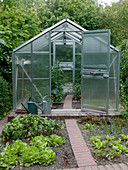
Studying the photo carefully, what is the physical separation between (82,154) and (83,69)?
10.3 ft

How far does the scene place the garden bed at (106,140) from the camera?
360cm

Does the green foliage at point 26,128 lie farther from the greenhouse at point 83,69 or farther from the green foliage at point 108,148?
the greenhouse at point 83,69

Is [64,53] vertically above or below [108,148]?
above

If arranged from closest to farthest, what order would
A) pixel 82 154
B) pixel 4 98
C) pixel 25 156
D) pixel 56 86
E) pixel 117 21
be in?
pixel 25 156, pixel 82 154, pixel 4 98, pixel 56 86, pixel 117 21

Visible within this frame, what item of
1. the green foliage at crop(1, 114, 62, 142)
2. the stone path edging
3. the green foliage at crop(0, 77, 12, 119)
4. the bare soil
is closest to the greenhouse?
the green foliage at crop(0, 77, 12, 119)

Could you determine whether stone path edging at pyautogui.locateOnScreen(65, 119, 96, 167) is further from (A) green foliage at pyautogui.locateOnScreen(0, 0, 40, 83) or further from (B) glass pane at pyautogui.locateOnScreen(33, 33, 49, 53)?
(A) green foliage at pyautogui.locateOnScreen(0, 0, 40, 83)

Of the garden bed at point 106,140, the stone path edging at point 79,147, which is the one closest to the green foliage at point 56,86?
the garden bed at point 106,140

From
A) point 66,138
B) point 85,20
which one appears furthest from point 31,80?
point 85,20

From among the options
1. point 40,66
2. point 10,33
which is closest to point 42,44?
point 40,66

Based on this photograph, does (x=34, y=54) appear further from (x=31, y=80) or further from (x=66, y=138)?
(x=66, y=138)

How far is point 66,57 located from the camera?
33.2ft

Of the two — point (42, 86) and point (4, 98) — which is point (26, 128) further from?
point (4, 98)

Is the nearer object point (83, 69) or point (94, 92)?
point (94, 92)

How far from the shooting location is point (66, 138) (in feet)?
14.7
